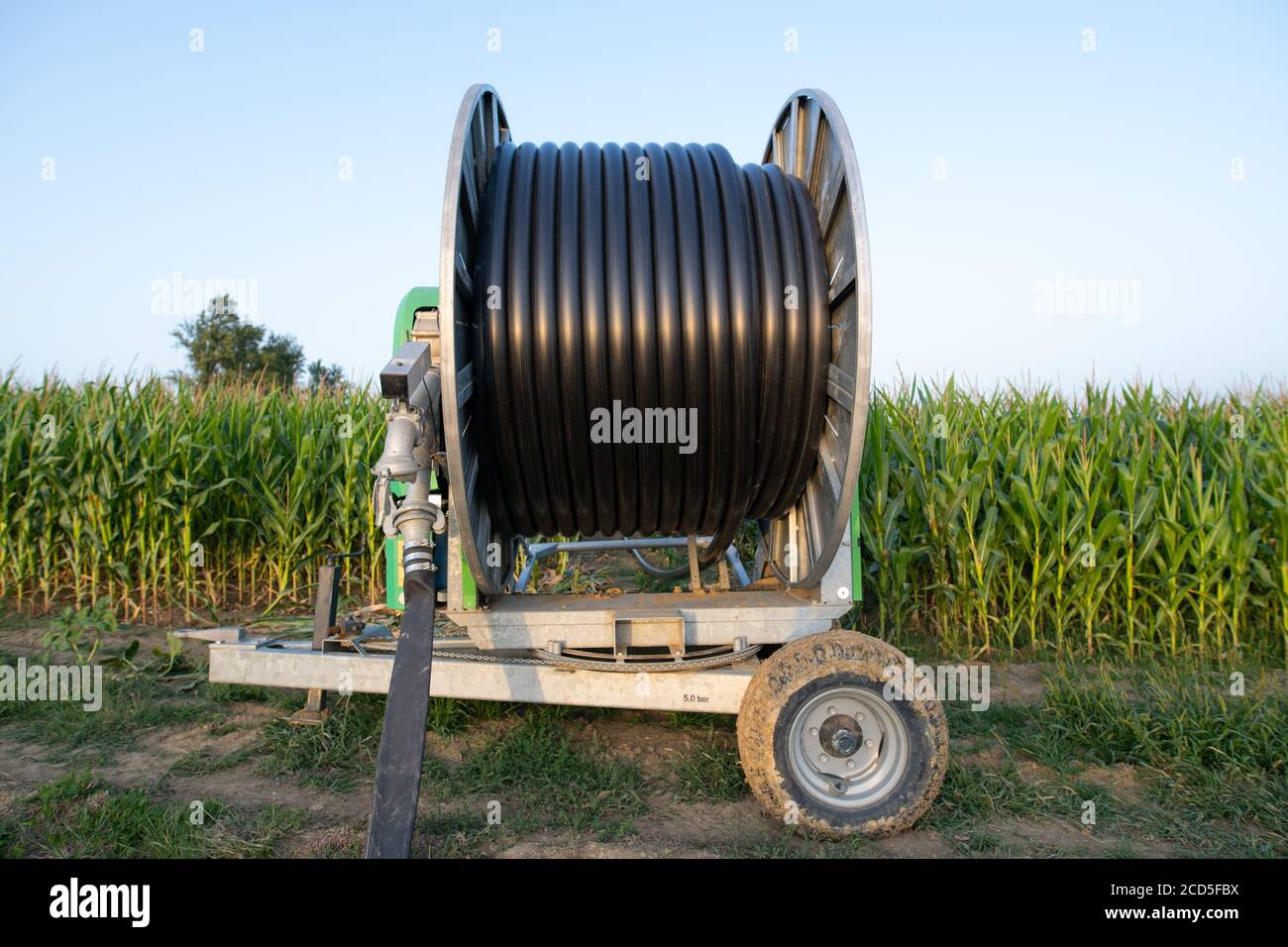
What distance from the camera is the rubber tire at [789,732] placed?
11.5ft

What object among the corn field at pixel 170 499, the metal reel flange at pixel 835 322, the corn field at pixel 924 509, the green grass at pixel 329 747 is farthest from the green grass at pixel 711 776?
the corn field at pixel 170 499

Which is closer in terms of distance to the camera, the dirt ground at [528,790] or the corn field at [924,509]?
the dirt ground at [528,790]

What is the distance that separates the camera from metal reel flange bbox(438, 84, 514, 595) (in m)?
3.15

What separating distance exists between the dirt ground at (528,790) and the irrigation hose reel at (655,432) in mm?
465

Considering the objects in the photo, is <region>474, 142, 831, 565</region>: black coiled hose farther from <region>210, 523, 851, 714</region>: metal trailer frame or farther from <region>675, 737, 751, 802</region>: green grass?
<region>675, 737, 751, 802</region>: green grass

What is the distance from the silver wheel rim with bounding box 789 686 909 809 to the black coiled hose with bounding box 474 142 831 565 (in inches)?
41.4

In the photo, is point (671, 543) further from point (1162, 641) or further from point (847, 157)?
point (1162, 641)

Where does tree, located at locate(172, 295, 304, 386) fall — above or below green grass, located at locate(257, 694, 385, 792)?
above

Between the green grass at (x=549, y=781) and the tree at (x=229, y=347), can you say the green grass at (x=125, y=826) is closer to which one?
the green grass at (x=549, y=781)

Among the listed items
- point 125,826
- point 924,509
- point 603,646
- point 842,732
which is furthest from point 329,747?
point 924,509

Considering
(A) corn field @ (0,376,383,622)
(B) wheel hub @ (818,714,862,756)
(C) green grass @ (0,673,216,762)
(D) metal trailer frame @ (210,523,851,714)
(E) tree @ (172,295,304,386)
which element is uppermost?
(E) tree @ (172,295,304,386)

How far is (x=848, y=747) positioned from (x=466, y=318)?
8.30 feet

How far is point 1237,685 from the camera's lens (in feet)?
16.8

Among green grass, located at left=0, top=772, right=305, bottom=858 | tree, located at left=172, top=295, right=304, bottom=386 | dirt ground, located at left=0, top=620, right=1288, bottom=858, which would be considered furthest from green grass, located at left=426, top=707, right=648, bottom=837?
tree, located at left=172, top=295, right=304, bottom=386
